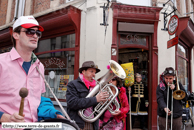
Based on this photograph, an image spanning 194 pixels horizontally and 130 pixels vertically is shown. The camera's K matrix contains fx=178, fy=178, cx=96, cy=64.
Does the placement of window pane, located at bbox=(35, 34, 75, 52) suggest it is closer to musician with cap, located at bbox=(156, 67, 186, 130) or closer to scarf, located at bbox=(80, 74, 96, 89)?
scarf, located at bbox=(80, 74, 96, 89)

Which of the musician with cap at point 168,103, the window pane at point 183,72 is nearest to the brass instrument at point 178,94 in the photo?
the musician with cap at point 168,103

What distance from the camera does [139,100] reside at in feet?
21.9

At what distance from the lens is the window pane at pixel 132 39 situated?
22.4ft

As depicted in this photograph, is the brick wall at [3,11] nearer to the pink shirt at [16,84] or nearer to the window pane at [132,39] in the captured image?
the window pane at [132,39]

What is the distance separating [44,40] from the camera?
27.7 feet

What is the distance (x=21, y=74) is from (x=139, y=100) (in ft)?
18.6

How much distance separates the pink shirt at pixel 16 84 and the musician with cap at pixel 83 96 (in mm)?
1297

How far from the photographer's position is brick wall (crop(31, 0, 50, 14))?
8228 millimetres

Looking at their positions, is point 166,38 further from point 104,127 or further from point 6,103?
point 6,103

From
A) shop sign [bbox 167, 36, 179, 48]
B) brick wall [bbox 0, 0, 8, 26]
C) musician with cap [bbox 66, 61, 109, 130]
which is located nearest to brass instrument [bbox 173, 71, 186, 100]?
musician with cap [bbox 66, 61, 109, 130]

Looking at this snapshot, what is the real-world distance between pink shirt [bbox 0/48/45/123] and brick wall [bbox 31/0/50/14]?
7130 mm

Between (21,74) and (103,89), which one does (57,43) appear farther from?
(21,74)

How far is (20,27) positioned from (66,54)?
574cm

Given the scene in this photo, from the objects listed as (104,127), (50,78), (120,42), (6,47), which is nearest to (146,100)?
(120,42)
